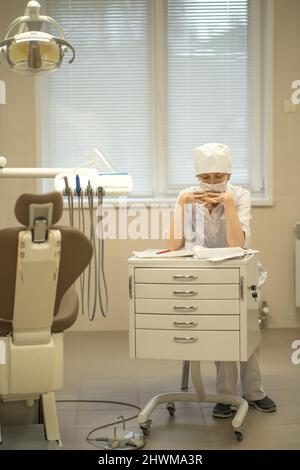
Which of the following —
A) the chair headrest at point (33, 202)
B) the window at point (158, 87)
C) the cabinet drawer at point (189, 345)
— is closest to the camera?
the chair headrest at point (33, 202)

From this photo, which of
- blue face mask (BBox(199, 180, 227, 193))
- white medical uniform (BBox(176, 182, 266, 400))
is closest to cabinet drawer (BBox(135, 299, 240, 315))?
white medical uniform (BBox(176, 182, 266, 400))

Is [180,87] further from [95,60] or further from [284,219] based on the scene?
[284,219]

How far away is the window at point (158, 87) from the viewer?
17.1 ft

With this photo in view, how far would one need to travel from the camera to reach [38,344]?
2781 millimetres

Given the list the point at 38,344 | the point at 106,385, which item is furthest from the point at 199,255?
the point at 106,385

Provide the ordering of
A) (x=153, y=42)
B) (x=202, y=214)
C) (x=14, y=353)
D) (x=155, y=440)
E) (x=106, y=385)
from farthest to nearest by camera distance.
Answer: (x=153, y=42) < (x=106, y=385) < (x=202, y=214) < (x=155, y=440) < (x=14, y=353)

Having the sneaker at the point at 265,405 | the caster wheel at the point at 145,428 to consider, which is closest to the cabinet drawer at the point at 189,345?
the caster wheel at the point at 145,428

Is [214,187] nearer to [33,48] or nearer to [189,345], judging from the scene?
[189,345]

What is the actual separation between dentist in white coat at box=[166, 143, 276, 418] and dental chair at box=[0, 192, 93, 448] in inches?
27.3

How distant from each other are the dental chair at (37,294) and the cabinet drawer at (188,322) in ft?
1.03

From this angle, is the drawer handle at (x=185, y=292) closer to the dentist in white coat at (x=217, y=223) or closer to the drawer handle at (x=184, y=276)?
the drawer handle at (x=184, y=276)

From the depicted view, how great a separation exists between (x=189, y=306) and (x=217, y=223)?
540 millimetres

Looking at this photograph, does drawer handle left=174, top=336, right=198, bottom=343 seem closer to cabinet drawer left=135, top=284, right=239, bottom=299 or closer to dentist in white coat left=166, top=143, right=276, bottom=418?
cabinet drawer left=135, top=284, right=239, bottom=299

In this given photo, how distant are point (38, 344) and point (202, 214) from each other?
40.2 inches
